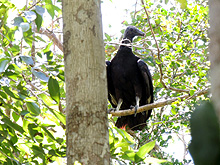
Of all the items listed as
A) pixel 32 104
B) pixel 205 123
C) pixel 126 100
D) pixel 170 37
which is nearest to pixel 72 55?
pixel 32 104

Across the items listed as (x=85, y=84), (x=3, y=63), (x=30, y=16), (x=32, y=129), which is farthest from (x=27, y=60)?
(x=85, y=84)

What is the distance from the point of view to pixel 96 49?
1.07 m

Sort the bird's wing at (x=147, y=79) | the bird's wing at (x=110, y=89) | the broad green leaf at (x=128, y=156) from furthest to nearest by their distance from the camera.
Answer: the bird's wing at (x=110, y=89) < the bird's wing at (x=147, y=79) < the broad green leaf at (x=128, y=156)

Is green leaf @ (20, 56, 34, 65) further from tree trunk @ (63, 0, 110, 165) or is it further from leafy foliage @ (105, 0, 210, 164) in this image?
leafy foliage @ (105, 0, 210, 164)

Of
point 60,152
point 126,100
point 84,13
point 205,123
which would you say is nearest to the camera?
point 205,123

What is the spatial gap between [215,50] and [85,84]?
2.74 feet

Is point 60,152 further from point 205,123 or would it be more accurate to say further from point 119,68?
point 119,68

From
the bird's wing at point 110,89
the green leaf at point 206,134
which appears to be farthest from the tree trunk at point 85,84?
the bird's wing at point 110,89

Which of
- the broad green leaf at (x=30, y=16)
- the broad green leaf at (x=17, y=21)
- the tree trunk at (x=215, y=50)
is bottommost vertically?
the tree trunk at (x=215, y=50)

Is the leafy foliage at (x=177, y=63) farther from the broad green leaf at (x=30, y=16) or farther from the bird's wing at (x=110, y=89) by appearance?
the broad green leaf at (x=30, y=16)

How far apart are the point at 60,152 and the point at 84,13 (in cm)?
71

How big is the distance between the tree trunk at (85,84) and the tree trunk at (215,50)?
797 mm

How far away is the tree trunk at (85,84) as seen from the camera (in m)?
0.97

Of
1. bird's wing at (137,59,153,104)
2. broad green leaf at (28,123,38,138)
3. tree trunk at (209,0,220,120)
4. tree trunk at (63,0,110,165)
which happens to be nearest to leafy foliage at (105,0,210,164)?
bird's wing at (137,59,153,104)
